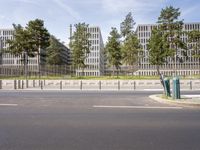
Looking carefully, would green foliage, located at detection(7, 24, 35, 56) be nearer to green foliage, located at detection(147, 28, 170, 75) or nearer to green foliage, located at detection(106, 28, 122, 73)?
green foliage, located at detection(106, 28, 122, 73)

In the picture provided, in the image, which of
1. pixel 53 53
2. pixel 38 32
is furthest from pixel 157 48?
pixel 53 53

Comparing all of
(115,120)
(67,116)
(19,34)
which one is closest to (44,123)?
(67,116)

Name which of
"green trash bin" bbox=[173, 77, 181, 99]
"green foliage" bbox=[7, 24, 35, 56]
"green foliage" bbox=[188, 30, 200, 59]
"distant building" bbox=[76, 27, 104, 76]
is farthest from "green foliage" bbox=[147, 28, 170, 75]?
"distant building" bbox=[76, 27, 104, 76]

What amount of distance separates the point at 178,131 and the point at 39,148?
4.00m

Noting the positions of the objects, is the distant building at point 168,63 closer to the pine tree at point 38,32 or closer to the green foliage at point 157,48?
the green foliage at point 157,48

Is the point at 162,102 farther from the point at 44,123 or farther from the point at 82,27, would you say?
the point at 82,27

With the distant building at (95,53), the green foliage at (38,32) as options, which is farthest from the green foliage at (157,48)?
the distant building at (95,53)

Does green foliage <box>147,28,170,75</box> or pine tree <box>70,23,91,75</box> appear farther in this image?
pine tree <box>70,23,91,75</box>

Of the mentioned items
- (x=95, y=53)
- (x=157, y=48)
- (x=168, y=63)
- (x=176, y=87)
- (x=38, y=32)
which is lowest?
(x=176, y=87)

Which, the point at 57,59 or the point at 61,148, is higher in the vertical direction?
the point at 57,59

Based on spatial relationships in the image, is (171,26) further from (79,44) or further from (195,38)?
(79,44)

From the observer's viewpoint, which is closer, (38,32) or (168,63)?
(38,32)

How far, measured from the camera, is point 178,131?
314 inches

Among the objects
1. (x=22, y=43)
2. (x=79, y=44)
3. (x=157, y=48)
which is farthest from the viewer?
(x=79, y=44)
